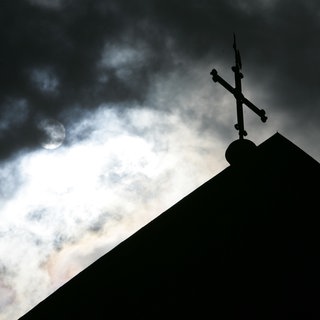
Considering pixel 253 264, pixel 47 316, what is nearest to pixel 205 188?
pixel 253 264

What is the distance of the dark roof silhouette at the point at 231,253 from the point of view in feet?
13.2

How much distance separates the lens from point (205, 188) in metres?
4.51

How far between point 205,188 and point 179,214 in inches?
17.2

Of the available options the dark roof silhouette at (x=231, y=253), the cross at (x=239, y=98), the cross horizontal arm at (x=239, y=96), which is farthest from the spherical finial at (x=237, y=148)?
the dark roof silhouette at (x=231, y=253)

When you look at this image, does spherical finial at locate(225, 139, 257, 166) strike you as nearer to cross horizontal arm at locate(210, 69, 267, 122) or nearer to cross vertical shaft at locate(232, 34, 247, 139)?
cross vertical shaft at locate(232, 34, 247, 139)

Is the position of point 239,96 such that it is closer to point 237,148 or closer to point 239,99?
point 239,99

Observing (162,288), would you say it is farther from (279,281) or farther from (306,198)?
(306,198)

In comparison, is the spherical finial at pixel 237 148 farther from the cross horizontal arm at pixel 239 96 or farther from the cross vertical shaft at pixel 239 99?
the cross horizontal arm at pixel 239 96

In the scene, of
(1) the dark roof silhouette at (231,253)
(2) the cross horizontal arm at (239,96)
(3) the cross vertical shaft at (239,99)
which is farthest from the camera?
(3) the cross vertical shaft at (239,99)

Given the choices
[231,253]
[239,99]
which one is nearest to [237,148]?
[239,99]

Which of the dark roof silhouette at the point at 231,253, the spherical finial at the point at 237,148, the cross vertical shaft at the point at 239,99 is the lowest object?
the dark roof silhouette at the point at 231,253

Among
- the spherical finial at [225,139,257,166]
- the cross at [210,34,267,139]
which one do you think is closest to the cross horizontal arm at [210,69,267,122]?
the cross at [210,34,267,139]

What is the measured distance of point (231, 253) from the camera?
14.2ft

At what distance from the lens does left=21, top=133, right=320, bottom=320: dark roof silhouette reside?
4.03m
